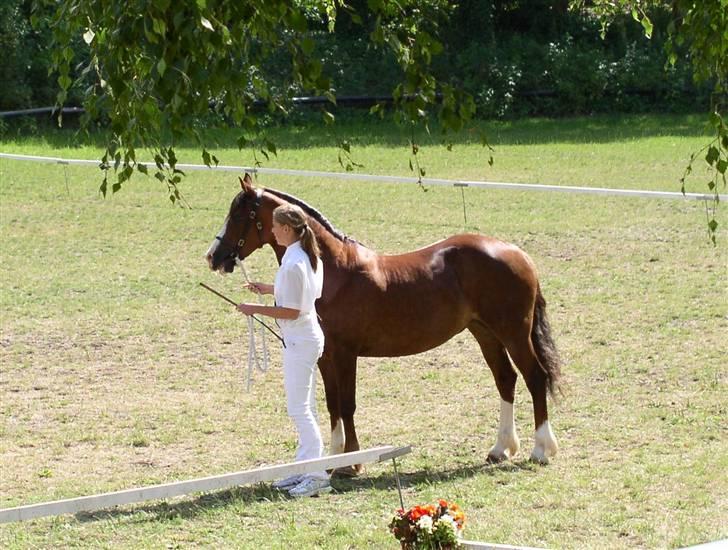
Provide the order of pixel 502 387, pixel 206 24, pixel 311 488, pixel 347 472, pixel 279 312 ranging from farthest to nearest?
pixel 502 387
pixel 347 472
pixel 311 488
pixel 279 312
pixel 206 24

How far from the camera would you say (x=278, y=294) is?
727 centimetres

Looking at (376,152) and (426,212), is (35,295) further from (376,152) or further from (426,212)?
(376,152)

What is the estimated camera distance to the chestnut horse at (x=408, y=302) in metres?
7.95

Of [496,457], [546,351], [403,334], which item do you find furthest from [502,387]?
[403,334]

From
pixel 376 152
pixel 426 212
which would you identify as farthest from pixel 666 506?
pixel 376 152

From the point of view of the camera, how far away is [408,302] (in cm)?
812

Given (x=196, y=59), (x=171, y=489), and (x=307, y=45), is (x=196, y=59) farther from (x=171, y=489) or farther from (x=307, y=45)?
(x=171, y=489)

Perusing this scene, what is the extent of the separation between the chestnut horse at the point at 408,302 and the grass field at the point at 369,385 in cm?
47

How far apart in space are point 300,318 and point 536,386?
185 cm

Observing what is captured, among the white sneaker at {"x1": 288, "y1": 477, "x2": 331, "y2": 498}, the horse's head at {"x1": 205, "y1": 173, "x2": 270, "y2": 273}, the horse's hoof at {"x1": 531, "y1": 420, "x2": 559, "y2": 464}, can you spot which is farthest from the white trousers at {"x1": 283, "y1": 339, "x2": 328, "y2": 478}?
the horse's hoof at {"x1": 531, "y1": 420, "x2": 559, "y2": 464}

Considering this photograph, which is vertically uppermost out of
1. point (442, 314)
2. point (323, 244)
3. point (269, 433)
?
point (323, 244)

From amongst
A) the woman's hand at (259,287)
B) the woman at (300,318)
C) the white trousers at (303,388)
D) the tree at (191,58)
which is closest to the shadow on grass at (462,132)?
the woman's hand at (259,287)

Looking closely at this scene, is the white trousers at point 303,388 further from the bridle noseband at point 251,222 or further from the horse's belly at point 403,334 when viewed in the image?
the bridle noseband at point 251,222

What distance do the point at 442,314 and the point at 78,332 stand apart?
5.34 meters
